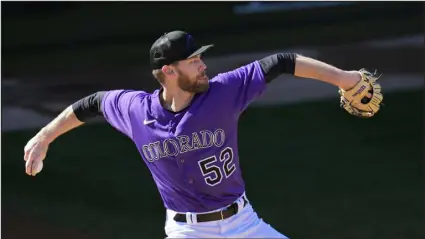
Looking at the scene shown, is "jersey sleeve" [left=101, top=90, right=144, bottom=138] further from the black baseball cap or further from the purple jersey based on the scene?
the black baseball cap

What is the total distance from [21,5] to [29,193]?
6.81m

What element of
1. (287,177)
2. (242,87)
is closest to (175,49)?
(242,87)

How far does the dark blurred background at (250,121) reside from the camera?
657 centimetres

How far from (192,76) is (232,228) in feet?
2.55

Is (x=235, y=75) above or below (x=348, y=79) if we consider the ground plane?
above

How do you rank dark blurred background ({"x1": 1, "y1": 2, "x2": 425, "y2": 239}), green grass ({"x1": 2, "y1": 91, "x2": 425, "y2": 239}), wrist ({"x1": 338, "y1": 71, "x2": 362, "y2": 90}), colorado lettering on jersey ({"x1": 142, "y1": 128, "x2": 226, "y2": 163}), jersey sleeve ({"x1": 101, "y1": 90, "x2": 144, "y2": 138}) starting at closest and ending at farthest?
wrist ({"x1": 338, "y1": 71, "x2": 362, "y2": 90}), colorado lettering on jersey ({"x1": 142, "y1": 128, "x2": 226, "y2": 163}), jersey sleeve ({"x1": 101, "y1": 90, "x2": 144, "y2": 138}), green grass ({"x1": 2, "y1": 91, "x2": 425, "y2": 239}), dark blurred background ({"x1": 1, "y1": 2, "x2": 425, "y2": 239})

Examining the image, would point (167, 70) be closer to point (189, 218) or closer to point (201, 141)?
point (201, 141)

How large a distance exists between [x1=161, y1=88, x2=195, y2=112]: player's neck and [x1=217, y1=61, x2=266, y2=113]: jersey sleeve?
18 centimetres

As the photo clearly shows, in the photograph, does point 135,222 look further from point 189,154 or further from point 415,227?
point 189,154

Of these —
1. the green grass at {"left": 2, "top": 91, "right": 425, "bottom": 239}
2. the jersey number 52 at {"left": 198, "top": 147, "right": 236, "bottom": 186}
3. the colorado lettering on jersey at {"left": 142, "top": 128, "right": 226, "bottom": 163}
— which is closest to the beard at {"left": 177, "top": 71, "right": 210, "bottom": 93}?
the colorado lettering on jersey at {"left": 142, "top": 128, "right": 226, "bottom": 163}

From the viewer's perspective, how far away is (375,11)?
12758 millimetres

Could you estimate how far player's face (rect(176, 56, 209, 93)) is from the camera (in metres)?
3.81

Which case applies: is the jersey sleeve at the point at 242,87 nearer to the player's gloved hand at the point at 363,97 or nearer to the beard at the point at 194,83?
the beard at the point at 194,83

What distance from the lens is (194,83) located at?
3807 millimetres
